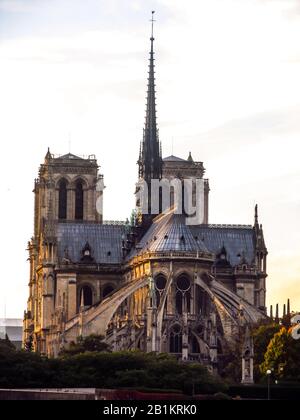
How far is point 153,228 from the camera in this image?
183 m

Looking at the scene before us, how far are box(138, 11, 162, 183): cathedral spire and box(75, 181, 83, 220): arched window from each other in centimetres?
863

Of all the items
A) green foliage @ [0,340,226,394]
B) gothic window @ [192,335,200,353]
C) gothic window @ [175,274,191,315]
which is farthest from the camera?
gothic window @ [175,274,191,315]

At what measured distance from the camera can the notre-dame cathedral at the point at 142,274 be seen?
165 meters

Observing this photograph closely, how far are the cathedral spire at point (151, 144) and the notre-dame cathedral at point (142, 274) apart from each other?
96mm

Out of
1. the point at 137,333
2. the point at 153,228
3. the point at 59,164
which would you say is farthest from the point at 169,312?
the point at 59,164

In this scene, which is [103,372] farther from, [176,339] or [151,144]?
[151,144]

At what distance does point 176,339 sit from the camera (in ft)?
539

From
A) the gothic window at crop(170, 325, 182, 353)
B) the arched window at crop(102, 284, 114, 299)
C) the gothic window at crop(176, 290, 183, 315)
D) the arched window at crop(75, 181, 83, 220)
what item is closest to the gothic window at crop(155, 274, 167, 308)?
the gothic window at crop(176, 290, 183, 315)

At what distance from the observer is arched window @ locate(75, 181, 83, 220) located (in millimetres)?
197500

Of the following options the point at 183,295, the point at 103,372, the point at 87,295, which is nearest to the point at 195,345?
the point at 183,295

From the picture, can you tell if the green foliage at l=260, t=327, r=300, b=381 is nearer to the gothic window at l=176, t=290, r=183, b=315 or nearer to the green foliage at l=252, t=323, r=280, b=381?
the green foliage at l=252, t=323, r=280, b=381

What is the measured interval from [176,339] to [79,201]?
3718cm

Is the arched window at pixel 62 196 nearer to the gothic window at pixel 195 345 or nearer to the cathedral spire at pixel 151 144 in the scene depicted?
the cathedral spire at pixel 151 144

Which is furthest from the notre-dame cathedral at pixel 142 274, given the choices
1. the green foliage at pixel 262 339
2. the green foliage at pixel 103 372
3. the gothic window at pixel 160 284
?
the green foliage at pixel 103 372
